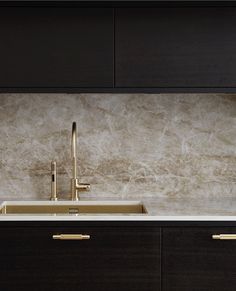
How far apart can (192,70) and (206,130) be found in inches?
20.5

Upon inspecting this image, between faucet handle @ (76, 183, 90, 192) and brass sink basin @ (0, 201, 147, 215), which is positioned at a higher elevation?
faucet handle @ (76, 183, 90, 192)

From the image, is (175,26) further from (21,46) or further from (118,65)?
(21,46)
